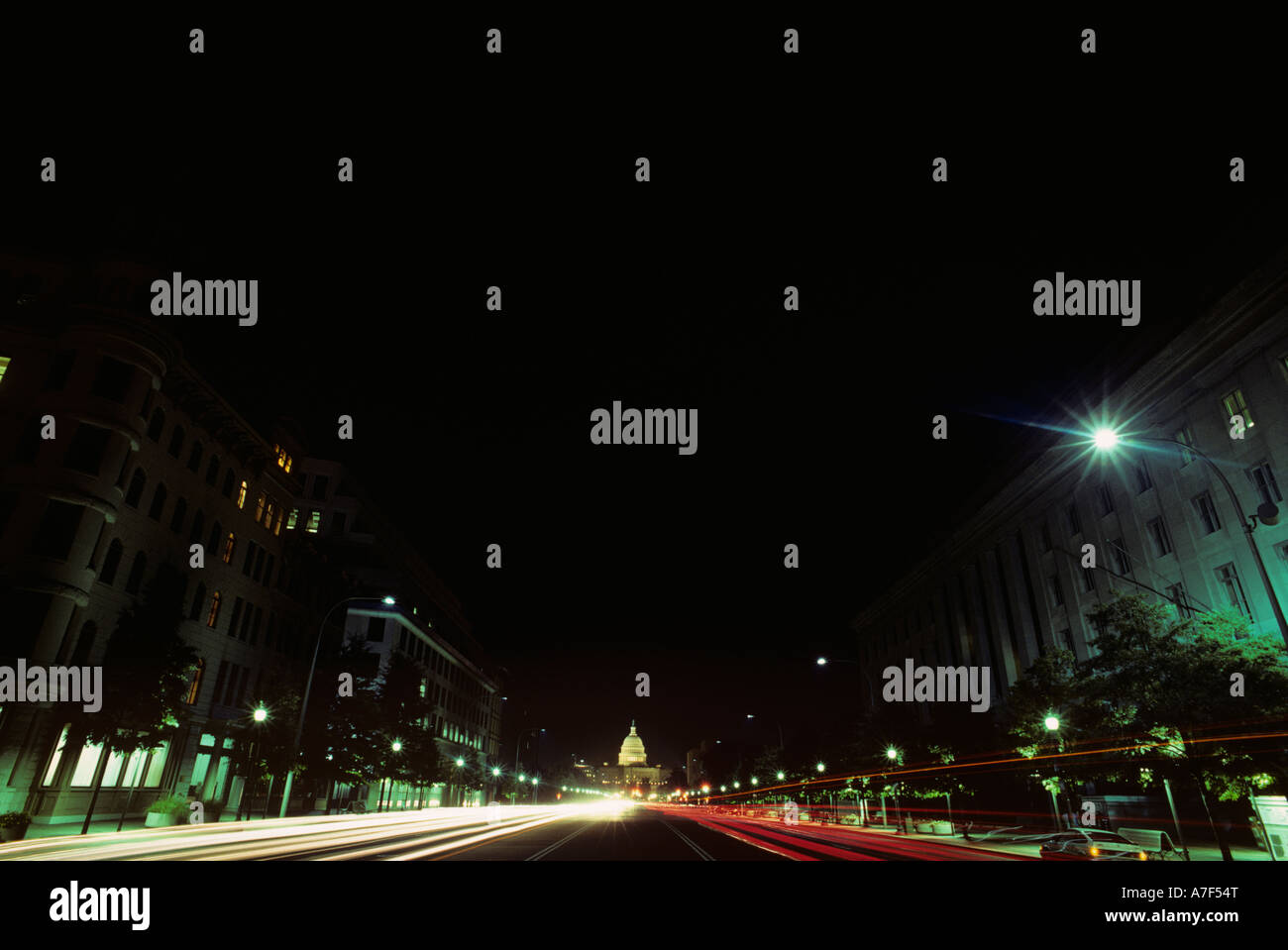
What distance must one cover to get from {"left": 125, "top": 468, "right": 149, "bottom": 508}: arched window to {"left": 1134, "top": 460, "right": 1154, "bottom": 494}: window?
5190 cm

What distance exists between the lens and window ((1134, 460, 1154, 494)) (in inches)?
1427

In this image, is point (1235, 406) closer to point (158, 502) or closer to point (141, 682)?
point (141, 682)

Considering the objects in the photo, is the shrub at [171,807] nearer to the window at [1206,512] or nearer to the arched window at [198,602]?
the arched window at [198,602]

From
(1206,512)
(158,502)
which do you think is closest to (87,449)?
(158,502)

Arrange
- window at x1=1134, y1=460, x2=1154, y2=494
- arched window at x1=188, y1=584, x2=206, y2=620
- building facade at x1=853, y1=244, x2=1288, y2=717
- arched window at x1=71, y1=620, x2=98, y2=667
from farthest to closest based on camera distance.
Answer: window at x1=1134, y1=460, x2=1154, y2=494 < arched window at x1=188, y1=584, x2=206, y2=620 < building facade at x1=853, y1=244, x2=1288, y2=717 < arched window at x1=71, y1=620, x2=98, y2=667

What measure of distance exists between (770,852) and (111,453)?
31.1 metres

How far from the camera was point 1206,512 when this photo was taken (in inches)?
1268

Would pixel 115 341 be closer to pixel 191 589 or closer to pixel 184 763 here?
pixel 191 589

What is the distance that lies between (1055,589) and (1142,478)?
11.9 meters

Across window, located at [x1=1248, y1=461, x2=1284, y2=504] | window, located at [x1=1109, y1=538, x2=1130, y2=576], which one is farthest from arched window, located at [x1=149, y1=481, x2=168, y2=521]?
window, located at [x1=1248, y1=461, x2=1284, y2=504]

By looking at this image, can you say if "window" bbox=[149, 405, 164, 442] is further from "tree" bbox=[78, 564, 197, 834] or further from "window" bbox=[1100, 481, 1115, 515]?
"window" bbox=[1100, 481, 1115, 515]

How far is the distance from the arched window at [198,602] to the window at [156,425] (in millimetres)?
8917

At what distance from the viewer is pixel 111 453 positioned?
1139 inches
